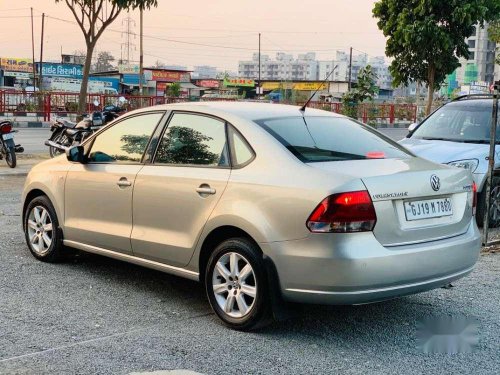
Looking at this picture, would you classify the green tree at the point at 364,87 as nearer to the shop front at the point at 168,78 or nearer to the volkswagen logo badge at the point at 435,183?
the volkswagen logo badge at the point at 435,183

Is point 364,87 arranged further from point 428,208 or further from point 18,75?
point 18,75

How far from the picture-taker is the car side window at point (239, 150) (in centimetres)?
452

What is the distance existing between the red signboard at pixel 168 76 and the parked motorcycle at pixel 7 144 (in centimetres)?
7130

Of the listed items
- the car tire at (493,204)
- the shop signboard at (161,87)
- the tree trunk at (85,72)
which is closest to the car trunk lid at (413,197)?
the car tire at (493,204)

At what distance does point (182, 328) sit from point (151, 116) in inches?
71.6

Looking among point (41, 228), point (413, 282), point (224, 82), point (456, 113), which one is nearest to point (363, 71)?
point (456, 113)

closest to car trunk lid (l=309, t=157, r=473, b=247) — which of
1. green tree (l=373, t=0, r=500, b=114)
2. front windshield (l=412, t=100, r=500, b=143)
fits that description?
front windshield (l=412, t=100, r=500, b=143)

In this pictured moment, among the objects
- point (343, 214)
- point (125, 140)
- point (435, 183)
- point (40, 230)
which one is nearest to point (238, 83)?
point (40, 230)

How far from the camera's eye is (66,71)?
6681 centimetres

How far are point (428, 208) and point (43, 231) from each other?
11.7 ft

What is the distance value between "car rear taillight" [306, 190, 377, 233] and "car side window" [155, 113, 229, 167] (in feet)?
3.05

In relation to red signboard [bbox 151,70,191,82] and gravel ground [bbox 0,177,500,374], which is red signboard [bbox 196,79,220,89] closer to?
red signboard [bbox 151,70,191,82]

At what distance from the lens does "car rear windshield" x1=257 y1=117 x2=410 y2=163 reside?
14.8 ft

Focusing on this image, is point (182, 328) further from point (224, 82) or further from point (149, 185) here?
point (224, 82)
